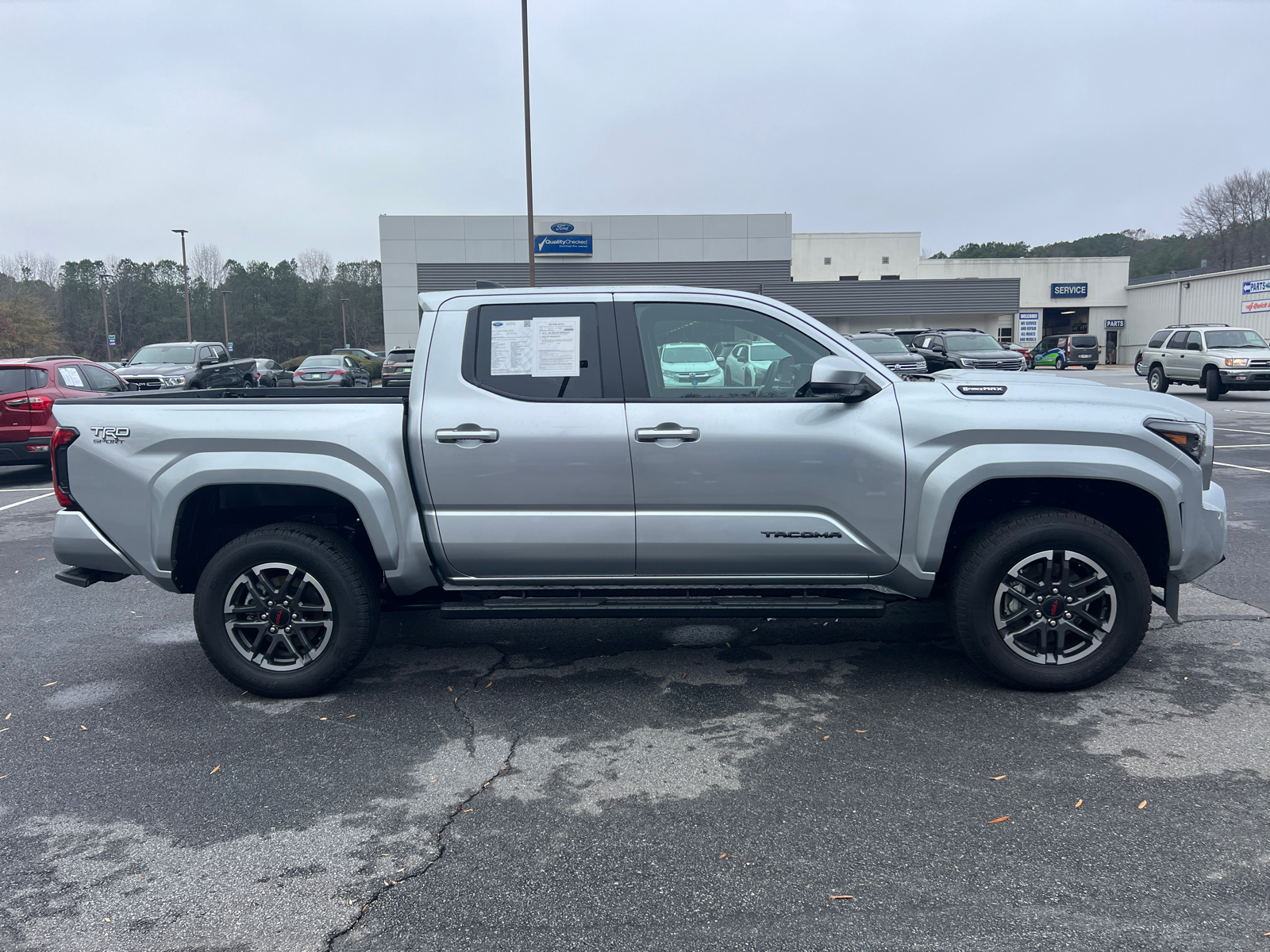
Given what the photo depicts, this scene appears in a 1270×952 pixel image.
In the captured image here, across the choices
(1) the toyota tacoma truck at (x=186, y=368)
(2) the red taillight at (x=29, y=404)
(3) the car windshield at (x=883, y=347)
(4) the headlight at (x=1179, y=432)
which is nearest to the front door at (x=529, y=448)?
(4) the headlight at (x=1179, y=432)

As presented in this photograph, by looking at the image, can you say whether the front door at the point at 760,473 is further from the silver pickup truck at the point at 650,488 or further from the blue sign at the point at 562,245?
the blue sign at the point at 562,245

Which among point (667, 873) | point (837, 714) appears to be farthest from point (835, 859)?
point (837, 714)

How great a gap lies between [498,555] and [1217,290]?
47.5 metres

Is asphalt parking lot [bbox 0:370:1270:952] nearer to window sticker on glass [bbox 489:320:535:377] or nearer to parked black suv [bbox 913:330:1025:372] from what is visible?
window sticker on glass [bbox 489:320:535:377]

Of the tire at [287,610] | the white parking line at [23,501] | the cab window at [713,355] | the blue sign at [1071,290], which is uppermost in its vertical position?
the blue sign at [1071,290]

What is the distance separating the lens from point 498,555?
4.26 meters

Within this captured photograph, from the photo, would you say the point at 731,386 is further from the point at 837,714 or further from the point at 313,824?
the point at 313,824

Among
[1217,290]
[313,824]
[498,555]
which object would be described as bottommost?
[313,824]

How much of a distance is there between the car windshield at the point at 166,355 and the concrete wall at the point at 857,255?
142ft

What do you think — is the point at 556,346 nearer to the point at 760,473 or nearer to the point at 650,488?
the point at 650,488

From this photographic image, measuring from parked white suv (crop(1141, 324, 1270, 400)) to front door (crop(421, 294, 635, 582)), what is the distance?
23512 mm

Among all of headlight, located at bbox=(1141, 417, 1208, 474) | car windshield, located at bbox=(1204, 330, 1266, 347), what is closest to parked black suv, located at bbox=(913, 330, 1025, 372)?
car windshield, located at bbox=(1204, 330, 1266, 347)

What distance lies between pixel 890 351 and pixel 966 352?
9.50 ft

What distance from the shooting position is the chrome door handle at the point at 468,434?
13.6ft
